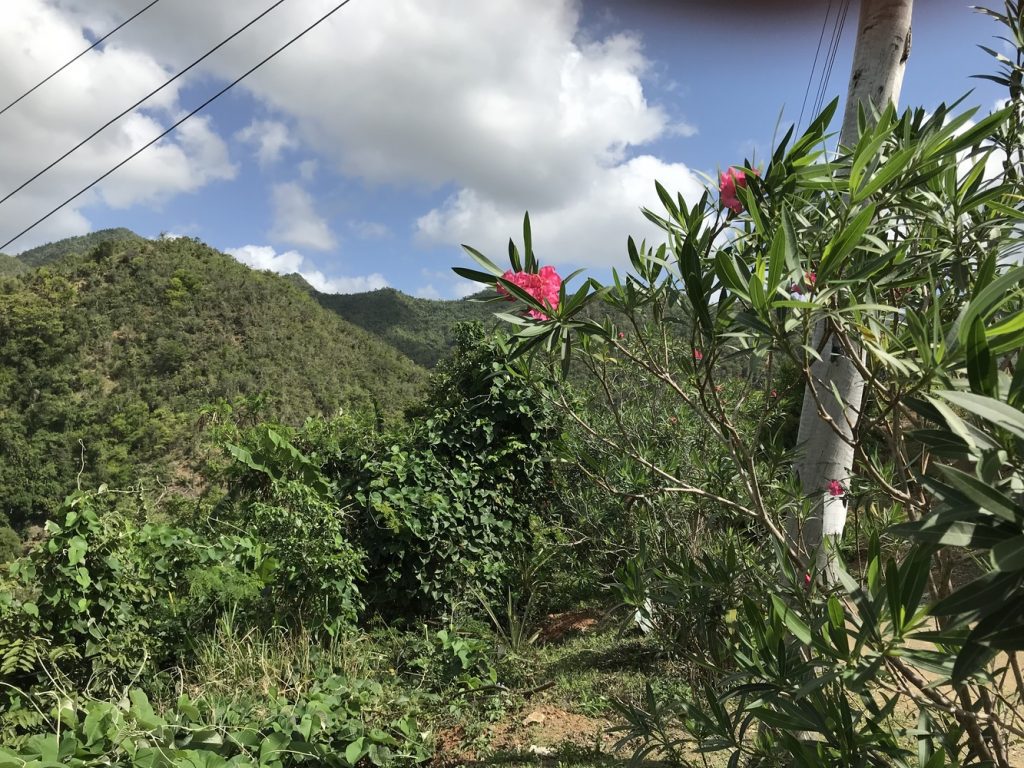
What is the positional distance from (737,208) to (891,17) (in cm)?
107

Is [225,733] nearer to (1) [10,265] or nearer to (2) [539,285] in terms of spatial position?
(2) [539,285]

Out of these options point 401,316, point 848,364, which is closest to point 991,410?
point 848,364

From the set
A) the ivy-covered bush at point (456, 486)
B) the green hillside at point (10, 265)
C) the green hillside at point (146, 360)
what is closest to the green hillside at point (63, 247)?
the green hillside at point (10, 265)

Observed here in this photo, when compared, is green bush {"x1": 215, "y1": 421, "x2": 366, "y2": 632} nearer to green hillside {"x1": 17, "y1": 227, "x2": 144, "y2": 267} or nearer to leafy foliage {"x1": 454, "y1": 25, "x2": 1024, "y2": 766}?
leafy foliage {"x1": 454, "y1": 25, "x2": 1024, "y2": 766}

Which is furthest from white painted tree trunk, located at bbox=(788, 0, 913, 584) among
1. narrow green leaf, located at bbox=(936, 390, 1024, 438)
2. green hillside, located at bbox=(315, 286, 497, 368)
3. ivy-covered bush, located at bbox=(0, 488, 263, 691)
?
green hillside, located at bbox=(315, 286, 497, 368)

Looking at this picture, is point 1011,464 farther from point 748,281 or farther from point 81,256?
point 81,256

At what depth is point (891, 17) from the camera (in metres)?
1.86

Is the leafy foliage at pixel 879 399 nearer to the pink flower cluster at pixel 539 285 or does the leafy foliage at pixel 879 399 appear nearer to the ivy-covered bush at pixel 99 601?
the pink flower cluster at pixel 539 285

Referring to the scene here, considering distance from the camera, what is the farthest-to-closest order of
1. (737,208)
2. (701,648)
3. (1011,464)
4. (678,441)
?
1. (678,441)
2. (701,648)
3. (737,208)
4. (1011,464)

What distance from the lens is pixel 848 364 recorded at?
1.78 metres

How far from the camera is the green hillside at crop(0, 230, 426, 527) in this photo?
20.9m

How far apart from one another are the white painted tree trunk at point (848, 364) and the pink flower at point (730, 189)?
0.64 meters

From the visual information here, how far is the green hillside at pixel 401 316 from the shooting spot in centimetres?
3447

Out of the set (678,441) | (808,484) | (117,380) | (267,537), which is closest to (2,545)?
(117,380)
